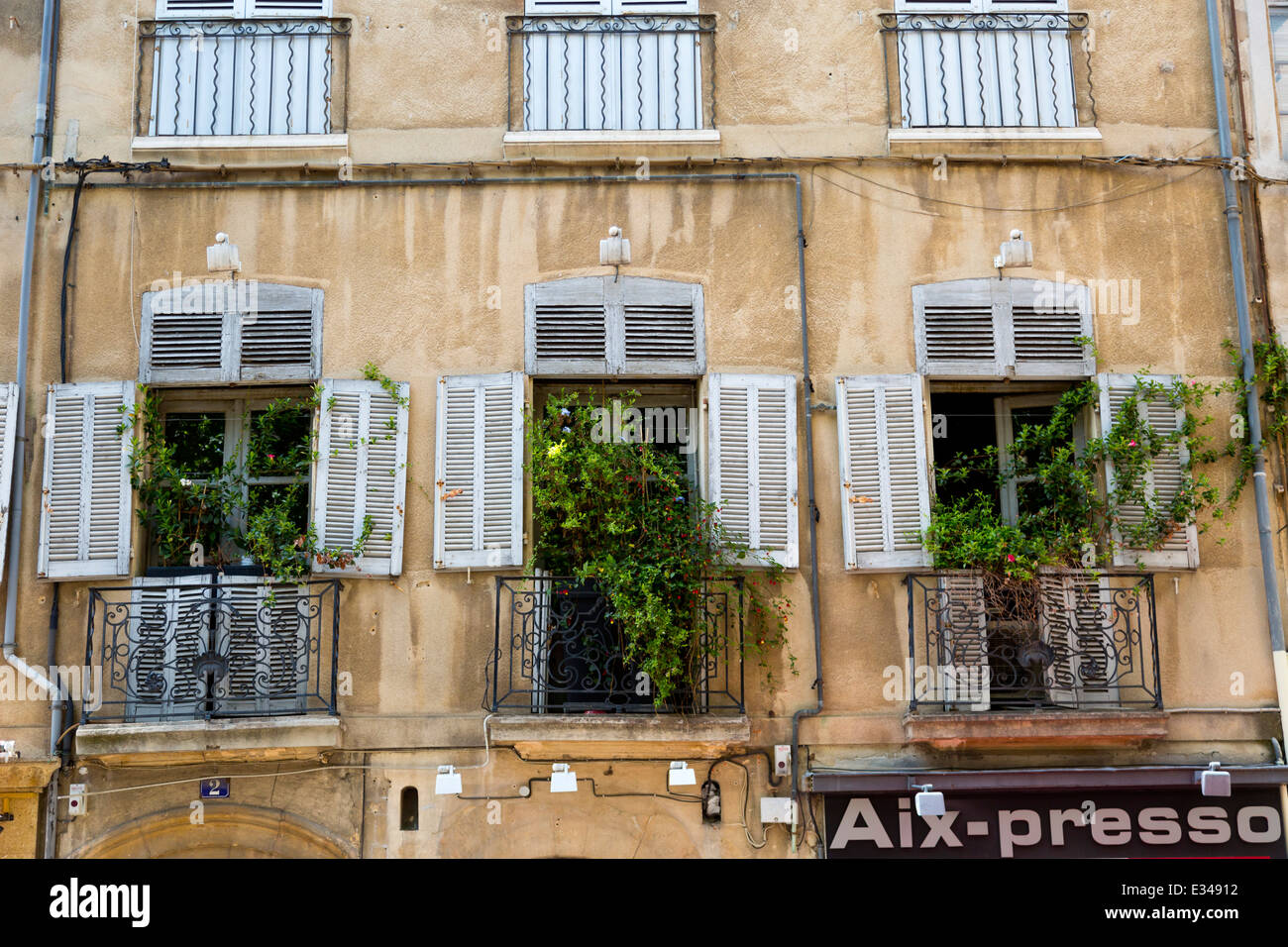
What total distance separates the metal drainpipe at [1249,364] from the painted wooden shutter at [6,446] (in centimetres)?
787

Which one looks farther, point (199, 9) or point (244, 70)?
point (199, 9)

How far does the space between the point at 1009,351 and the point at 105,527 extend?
19.3ft

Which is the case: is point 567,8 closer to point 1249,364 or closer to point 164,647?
point 164,647

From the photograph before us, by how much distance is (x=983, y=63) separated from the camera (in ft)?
33.1

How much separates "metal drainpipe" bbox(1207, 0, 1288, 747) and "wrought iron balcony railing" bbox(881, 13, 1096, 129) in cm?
85

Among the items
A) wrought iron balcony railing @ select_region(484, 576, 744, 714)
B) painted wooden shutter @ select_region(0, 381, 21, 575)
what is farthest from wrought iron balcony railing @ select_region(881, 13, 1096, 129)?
painted wooden shutter @ select_region(0, 381, 21, 575)

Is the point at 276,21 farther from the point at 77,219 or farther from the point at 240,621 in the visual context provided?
the point at 240,621

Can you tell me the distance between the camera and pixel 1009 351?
9.70 meters

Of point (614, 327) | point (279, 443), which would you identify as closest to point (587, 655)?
point (614, 327)

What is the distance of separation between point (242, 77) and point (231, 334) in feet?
5.96

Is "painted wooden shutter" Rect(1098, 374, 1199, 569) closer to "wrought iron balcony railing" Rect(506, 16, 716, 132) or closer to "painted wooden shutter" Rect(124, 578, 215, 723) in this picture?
"wrought iron balcony railing" Rect(506, 16, 716, 132)

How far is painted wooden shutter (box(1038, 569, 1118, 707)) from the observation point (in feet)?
30.0

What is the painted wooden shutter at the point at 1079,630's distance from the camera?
915 centimetres

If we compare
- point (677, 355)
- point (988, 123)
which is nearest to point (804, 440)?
point (677, 355)
